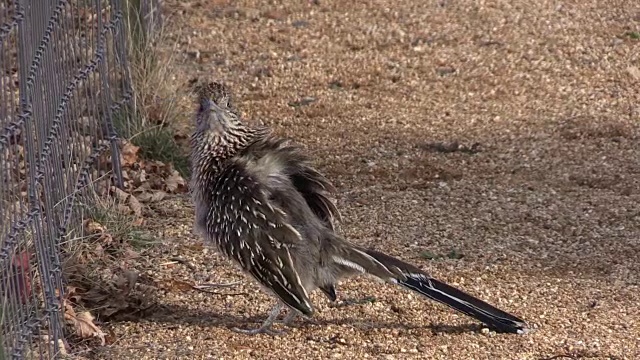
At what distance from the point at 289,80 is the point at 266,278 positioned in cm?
425

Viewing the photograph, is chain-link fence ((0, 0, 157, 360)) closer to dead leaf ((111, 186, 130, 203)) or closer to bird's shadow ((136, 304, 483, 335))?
dead leaf ((111, 186, 130, 203))

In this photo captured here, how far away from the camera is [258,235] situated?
6426 millimetres

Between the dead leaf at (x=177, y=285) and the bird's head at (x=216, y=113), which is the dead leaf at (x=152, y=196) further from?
the bird's head at (x=216, y=113)

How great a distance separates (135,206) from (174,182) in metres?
0.50

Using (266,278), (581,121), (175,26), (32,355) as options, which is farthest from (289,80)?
(32,355)

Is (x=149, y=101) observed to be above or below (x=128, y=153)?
above

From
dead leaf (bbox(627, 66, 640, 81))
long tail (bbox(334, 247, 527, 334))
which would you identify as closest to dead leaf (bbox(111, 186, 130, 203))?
long tail (bbox(334, 247, 527, 334))

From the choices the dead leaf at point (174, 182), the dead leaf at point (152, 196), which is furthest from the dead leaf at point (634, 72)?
the dead leaf at point (152, 196)

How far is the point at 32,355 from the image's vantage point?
5879mm

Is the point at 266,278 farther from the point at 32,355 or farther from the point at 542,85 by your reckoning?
the point at 542,85

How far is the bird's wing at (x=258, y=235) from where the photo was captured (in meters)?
6.34

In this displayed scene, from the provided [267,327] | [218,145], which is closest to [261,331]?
[267,327]

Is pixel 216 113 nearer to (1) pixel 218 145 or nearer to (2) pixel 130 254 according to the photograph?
(1) pixel 218 145

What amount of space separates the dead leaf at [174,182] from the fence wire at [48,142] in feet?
1.32
